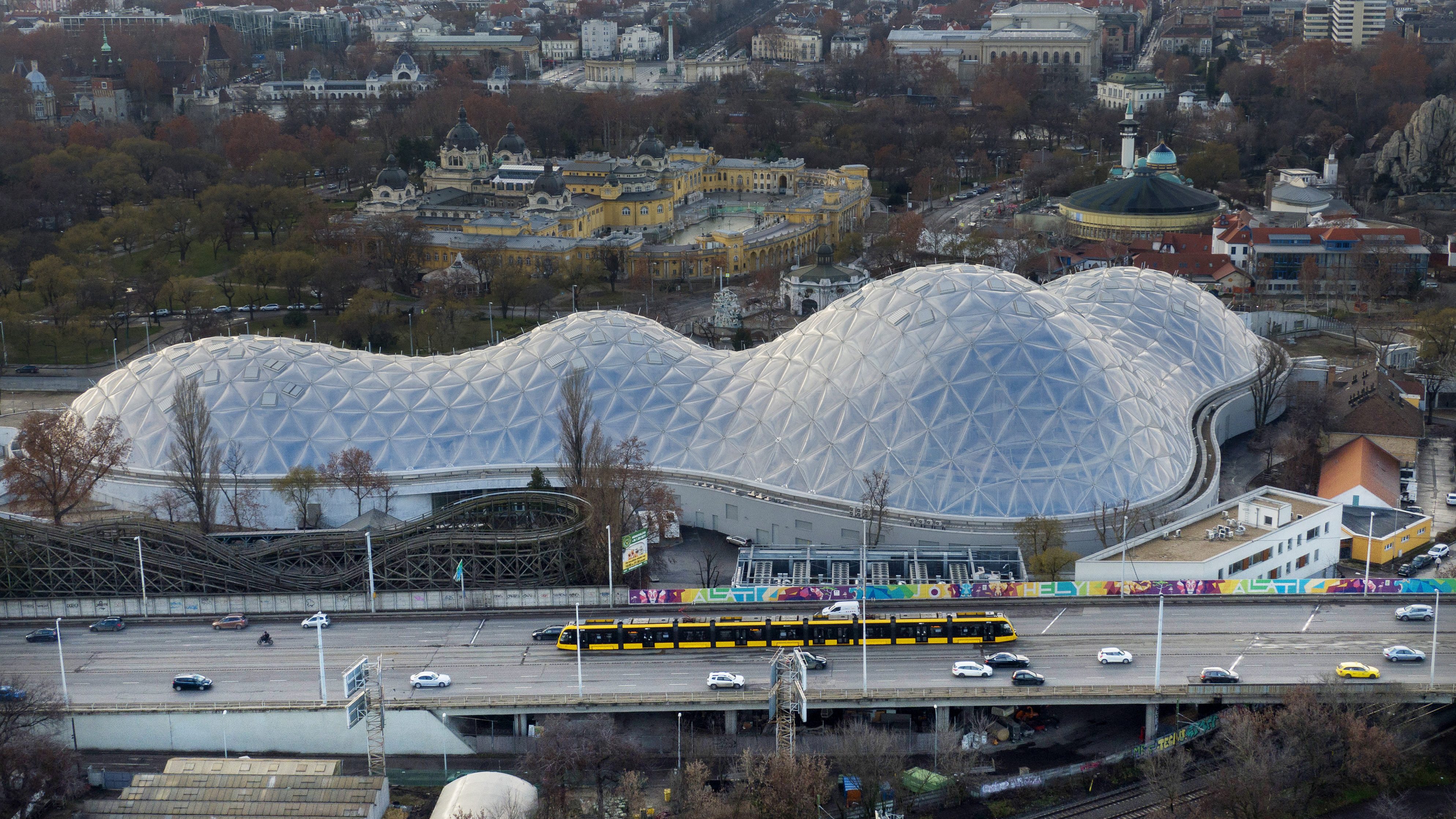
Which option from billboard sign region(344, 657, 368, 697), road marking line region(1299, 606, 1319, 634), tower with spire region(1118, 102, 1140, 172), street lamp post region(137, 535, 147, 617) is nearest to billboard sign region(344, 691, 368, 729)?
billboard sign region(344, 657, 368, 697)

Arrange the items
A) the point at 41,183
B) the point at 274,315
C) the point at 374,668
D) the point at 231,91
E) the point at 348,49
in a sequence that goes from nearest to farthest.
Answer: the point at 374,668 → the point at 274,315 → the point at 41,183 → the point at 231,91 → the point at 348,49

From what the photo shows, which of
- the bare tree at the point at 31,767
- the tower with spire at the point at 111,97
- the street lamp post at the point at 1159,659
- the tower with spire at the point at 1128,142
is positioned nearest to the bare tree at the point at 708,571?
the street lamp post at the point at 1159,659

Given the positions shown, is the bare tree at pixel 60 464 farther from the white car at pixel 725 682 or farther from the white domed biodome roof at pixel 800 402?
the white car at pixel 725 682

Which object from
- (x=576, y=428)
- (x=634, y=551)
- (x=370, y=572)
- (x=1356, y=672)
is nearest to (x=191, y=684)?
(x=370, y=572)

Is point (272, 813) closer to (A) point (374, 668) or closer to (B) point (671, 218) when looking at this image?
(A) point (374, 668)

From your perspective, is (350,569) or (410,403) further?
(410,403)

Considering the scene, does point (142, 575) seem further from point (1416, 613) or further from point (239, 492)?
point (1416, 613)

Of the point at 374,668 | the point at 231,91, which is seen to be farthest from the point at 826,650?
the point at 231,91
